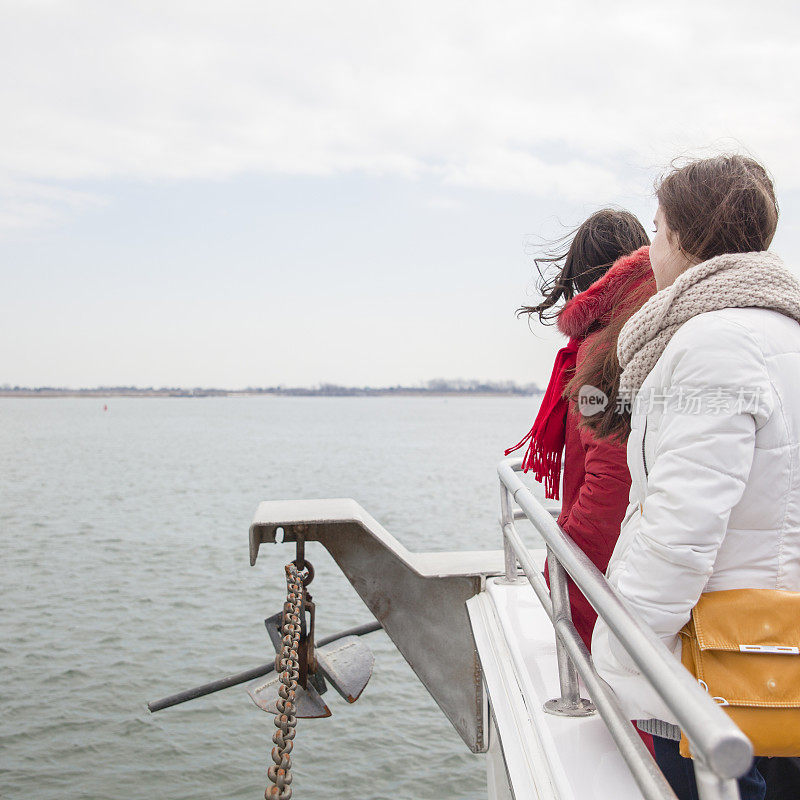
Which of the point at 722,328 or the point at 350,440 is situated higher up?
the point at 722,328

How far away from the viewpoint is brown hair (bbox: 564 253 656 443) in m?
1.98

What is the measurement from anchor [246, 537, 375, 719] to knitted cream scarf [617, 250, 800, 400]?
2.36 m

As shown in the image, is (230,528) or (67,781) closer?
(67,781)

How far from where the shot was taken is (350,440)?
2393 inches

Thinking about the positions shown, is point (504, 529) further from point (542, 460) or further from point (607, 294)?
point (607, 294)

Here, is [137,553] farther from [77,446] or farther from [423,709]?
[77,446]

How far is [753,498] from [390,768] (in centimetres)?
654

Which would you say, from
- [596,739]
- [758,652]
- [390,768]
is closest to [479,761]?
[390,768]

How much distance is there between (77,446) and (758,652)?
54.0 meters

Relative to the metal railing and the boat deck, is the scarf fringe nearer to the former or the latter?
the metal railing

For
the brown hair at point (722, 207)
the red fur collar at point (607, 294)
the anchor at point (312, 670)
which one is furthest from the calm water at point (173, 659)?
the brown hair at point (722, 207)

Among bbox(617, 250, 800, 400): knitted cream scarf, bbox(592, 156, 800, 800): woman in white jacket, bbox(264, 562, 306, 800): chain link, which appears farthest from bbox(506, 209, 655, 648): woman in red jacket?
bbox(264, 562, 306, 800): chain link

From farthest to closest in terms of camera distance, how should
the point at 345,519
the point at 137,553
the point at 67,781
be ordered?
the point at 137,553 < the point at 67,781 < the point at 345,519

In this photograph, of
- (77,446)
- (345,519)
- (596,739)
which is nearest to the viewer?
(596,739)
